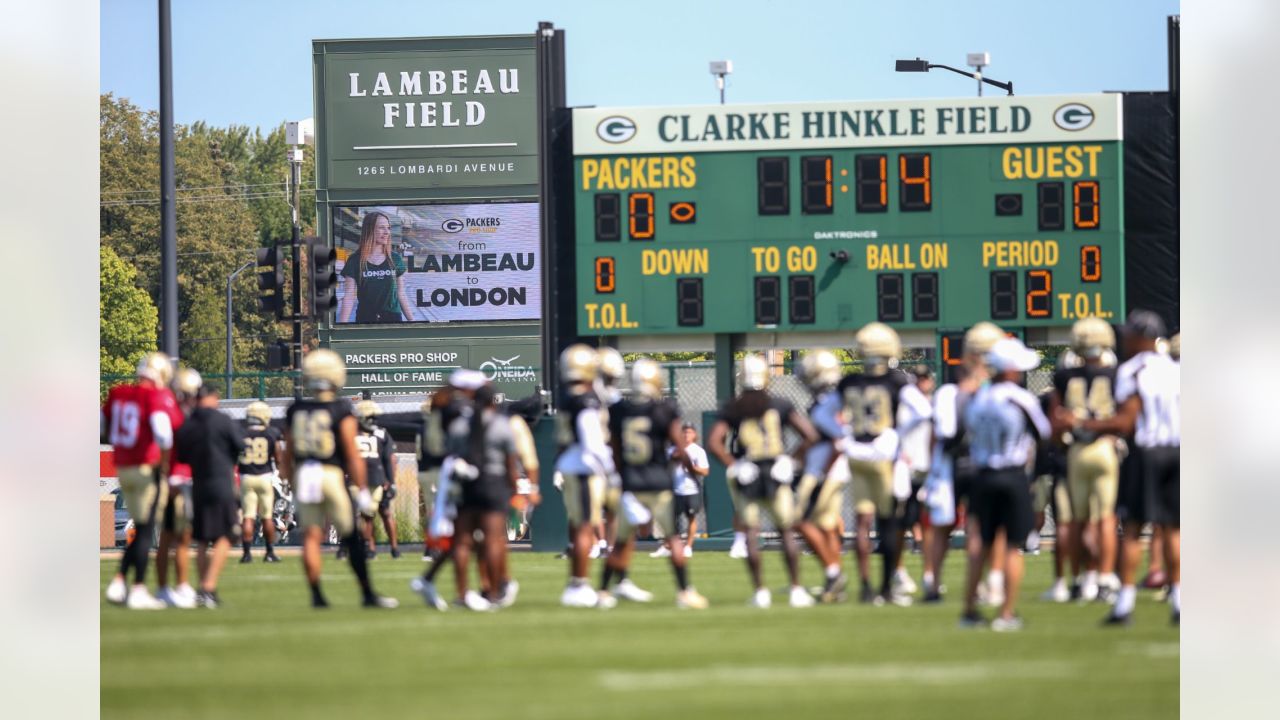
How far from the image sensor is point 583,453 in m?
12.0

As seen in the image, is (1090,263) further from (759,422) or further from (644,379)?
(644,379)

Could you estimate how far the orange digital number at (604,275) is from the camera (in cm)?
1870

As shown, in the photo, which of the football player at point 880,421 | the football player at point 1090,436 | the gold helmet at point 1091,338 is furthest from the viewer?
the football player at point 880,421

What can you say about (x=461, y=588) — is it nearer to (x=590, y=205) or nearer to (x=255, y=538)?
(x=590, y=205)

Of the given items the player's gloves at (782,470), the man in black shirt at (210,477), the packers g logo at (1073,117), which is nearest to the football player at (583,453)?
the player's gloves at (782,470)

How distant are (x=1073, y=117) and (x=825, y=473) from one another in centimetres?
775

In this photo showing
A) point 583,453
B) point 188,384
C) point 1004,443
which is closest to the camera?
point 1004,443

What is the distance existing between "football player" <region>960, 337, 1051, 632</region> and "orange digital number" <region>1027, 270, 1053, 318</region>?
864 centimetres

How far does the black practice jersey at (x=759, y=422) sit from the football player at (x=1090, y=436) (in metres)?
1.68

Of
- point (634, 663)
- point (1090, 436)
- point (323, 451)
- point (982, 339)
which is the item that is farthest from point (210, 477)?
point (1090, 436)

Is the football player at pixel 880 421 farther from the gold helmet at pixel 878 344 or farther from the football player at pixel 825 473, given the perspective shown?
the football player at pixel 825 473
